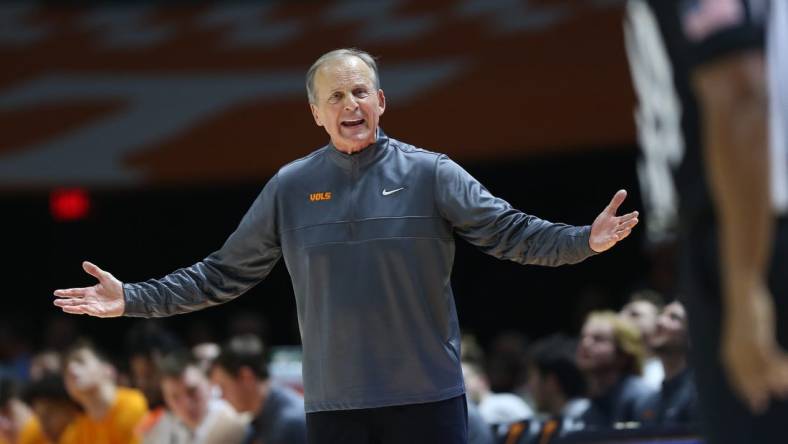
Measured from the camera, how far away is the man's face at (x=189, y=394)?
712 centimetres

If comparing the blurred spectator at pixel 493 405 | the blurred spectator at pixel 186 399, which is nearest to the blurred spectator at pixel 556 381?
the blurred spectator at pixel 493 405

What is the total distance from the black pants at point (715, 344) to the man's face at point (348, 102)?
163cm

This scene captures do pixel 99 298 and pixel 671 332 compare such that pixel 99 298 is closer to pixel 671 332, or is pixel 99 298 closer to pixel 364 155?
pixel 364 155

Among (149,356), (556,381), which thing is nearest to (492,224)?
(556,381)

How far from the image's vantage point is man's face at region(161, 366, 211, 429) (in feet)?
23.4

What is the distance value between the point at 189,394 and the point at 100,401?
999mm

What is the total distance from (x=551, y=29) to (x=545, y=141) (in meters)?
1.07

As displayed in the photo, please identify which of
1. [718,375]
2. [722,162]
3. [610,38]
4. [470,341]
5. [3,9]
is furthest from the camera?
[3,9]

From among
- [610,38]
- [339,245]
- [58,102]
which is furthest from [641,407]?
[58,102]

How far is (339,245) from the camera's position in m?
3.79

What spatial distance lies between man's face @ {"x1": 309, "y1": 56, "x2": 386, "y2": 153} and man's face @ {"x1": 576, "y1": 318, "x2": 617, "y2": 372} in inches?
138

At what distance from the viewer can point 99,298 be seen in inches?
159

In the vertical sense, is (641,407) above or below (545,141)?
below

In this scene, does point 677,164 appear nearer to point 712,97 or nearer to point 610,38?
point 712,97
